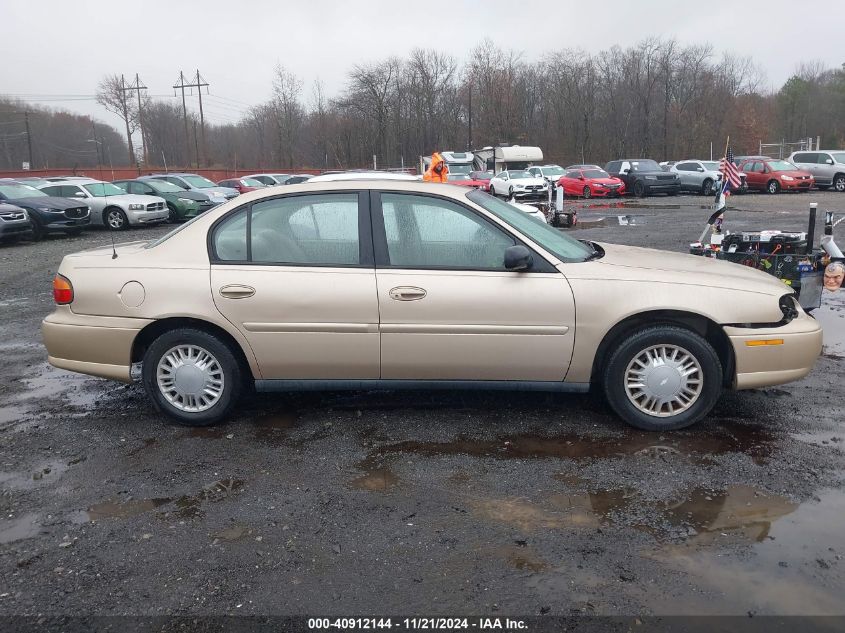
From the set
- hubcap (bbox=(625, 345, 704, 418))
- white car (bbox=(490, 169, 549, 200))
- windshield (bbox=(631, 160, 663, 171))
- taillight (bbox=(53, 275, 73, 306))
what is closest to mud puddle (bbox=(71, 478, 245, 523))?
taillight (bbox=(53, 275, 73, 306))

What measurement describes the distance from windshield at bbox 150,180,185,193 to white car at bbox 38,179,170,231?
4.61 feet

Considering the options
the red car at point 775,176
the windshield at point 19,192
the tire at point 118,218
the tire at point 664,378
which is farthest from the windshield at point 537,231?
the red car at point 775,176

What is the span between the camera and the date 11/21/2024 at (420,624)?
2602 millimetres

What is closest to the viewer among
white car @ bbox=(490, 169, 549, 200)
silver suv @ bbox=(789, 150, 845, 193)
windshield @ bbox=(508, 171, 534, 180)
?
silver suv @ bbox=(789, 150, 845, 193)

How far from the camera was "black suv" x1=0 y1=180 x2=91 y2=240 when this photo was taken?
Result: 17.6 metres

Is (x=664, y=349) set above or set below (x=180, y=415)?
above

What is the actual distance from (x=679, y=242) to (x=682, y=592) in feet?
39.5

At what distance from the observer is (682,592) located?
277 centimetres

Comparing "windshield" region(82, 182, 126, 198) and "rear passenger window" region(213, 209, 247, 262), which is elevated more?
"windshield" region(82, 182, 126, 198)

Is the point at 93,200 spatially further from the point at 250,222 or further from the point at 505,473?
the point at 505,473

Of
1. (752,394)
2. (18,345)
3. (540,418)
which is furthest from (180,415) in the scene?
(752,394)

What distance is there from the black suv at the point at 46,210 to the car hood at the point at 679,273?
17004 millimetres

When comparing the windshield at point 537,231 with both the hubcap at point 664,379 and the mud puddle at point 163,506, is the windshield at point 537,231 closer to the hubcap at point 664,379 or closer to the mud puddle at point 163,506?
the hubcap at point 664,379

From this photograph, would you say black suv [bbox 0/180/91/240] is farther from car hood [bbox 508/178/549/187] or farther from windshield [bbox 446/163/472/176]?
windshield [bbox 446/163/472/176]
